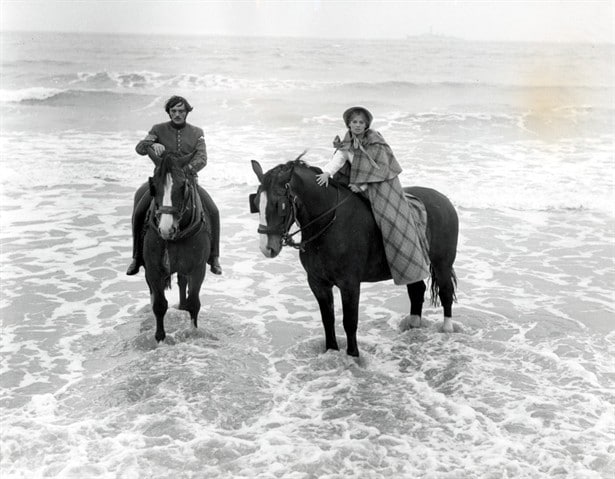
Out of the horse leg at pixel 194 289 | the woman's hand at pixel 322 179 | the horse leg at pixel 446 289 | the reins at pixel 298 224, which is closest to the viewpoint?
the reins at pixel 298 224

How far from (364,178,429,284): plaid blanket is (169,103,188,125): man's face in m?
1.94

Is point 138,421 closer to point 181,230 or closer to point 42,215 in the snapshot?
point 181,230

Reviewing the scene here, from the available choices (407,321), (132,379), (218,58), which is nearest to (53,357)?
(132,379)

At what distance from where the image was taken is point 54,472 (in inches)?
Result: 161

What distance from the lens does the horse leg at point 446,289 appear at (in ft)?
21.1

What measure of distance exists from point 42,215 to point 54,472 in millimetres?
7347

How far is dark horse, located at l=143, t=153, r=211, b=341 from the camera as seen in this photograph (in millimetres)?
5355

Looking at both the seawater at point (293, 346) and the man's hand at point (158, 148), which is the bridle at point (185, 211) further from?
the seawater at point (293, 346)

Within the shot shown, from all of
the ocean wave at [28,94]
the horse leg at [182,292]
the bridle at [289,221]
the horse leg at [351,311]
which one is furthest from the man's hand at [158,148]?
the ocean wave at [28,94]

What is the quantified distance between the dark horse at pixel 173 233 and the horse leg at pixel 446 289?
2329 millimetres

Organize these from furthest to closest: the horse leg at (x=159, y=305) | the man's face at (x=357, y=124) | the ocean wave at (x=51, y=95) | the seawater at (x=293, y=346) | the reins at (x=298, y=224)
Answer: the ocean wave at (x=51, y=95)
the horse leg at (x=159, y=305)
the man's face at (x=357, y=124)
the reins at (x=298, y=224)
the seawater at (x=293, y=346)

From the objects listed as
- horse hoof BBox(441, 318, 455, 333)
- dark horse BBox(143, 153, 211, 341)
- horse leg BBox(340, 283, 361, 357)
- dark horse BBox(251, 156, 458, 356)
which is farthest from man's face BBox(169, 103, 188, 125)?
horse hoof BBox(441, 318, 455, 333)

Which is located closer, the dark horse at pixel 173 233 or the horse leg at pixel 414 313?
the dark horse at pixel 173 233

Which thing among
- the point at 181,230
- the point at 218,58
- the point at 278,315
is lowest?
the point at 278,315
